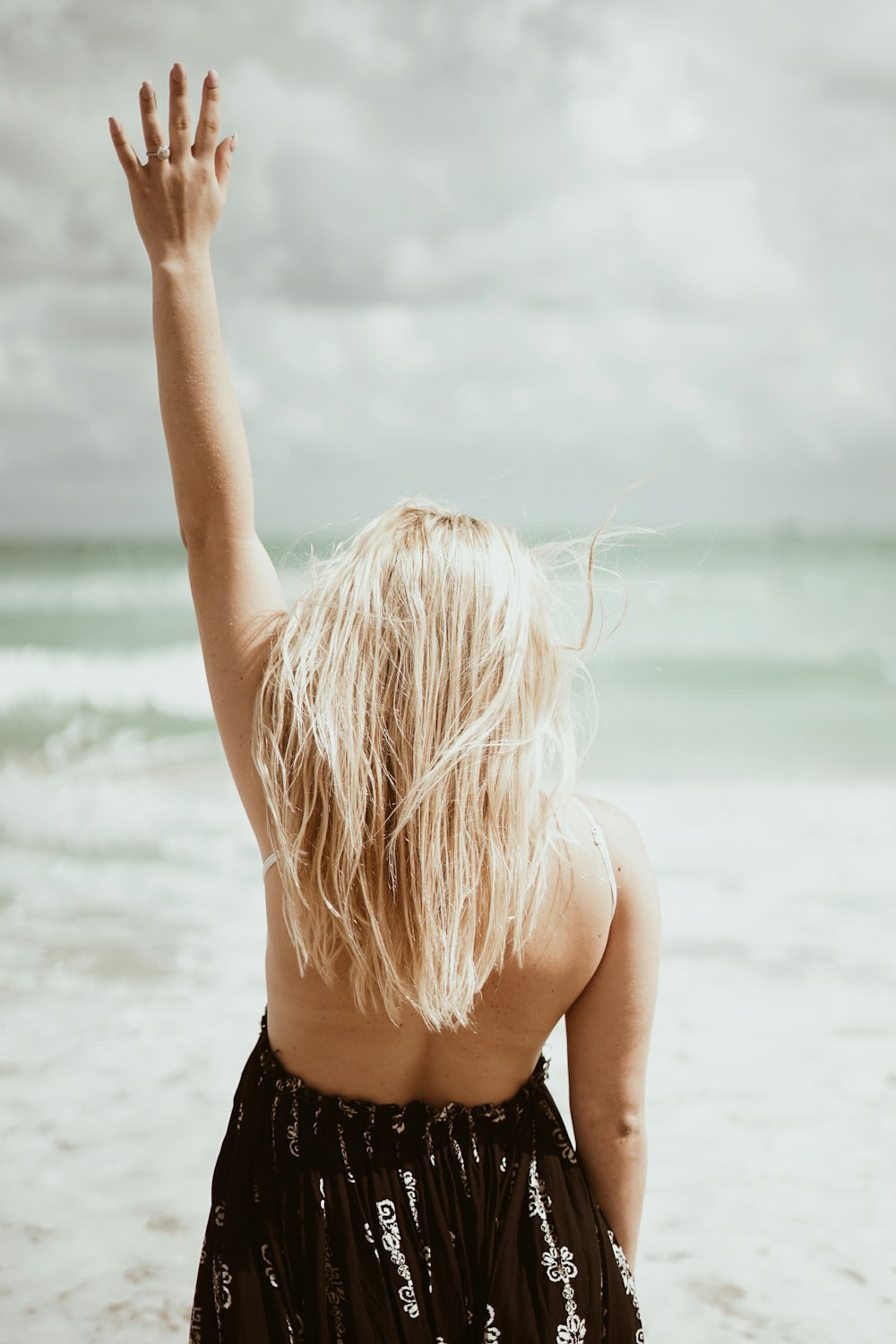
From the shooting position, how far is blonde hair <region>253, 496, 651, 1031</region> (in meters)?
1.51

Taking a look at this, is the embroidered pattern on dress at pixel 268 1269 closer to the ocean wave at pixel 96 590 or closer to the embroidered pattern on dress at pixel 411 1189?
the embroidered pattern on dress at pixel 411 1189

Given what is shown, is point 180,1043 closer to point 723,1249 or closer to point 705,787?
point 723,1249

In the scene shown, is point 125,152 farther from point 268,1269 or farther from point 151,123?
Result: point 268,1269

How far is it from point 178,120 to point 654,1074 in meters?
3.63

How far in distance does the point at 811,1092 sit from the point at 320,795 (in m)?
3.29

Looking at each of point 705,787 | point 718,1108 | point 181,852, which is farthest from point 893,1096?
point 705,787

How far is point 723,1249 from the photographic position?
3.19 meters

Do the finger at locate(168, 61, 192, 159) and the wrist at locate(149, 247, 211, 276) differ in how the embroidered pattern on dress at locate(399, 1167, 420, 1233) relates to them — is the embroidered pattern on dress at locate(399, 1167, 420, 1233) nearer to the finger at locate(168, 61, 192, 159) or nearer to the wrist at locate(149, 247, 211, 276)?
the wrist at locate(149, 247, 211, 276)

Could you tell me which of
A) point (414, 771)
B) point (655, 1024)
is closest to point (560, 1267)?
point (414, 771)

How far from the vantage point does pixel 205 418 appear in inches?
68.7

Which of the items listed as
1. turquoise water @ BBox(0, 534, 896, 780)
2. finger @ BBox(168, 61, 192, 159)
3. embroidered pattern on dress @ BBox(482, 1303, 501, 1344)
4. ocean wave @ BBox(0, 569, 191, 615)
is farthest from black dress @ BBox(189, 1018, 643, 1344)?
ocean wave @ BBox(0, 569, 191, 615)

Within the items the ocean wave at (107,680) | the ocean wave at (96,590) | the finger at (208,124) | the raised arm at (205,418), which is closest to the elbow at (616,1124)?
the raised arm at (205,418)

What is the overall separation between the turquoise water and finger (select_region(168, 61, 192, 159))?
0.80 metres

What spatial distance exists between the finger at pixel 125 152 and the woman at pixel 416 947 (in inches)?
15.9
